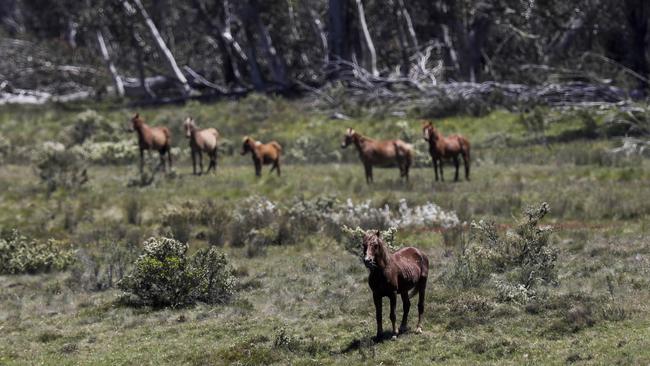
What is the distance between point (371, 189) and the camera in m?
27.2

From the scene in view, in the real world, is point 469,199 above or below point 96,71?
below

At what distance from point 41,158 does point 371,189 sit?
36.3 feet

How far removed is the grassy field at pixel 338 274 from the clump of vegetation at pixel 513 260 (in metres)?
0.32

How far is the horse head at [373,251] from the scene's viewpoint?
11.4 m

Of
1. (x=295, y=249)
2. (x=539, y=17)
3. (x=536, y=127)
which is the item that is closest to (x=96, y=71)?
(x=539, y=17)

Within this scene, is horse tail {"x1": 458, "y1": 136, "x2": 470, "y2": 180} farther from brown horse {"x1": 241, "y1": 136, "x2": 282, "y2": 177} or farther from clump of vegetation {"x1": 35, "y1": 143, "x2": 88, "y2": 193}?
clump of vegetation {"x1": 35, "y1": 143, "x2": 88, "y2": 193}

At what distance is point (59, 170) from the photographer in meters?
29.2

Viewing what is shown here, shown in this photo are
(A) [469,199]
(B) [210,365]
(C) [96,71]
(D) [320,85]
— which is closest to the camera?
(B) [210,365]

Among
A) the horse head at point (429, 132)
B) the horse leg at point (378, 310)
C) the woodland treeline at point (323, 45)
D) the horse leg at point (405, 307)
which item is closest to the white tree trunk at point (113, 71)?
the woodland treeline at point (323, 45)

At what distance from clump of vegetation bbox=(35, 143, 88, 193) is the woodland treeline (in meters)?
18.8

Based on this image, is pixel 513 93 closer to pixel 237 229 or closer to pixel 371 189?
pixel 371 189

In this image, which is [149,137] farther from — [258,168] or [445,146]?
[445,146]

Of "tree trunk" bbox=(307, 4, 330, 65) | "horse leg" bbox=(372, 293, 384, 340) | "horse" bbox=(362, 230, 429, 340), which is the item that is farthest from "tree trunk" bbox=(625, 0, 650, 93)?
"horse leg" bbox=(372, 293, 384, 340)

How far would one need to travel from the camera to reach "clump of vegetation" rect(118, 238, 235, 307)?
16.3 m
